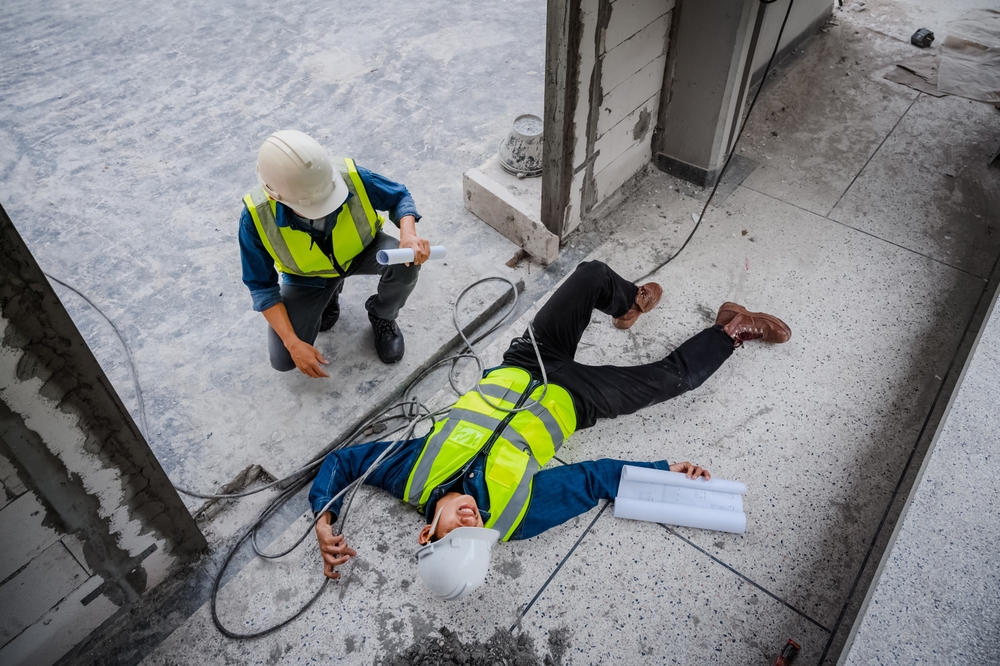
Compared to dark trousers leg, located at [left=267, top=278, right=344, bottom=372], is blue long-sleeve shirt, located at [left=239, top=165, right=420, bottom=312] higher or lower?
higher

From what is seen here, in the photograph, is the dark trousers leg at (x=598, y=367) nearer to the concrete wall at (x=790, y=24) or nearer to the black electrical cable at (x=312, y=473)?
the black electrical cable at (x=312, y=473)

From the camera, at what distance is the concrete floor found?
2.18m

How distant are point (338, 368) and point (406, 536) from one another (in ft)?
2.93

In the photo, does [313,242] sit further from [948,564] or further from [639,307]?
[948,564]

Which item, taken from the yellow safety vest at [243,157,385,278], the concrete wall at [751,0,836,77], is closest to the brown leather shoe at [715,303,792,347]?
the yellow safety vest at [243,157,385,278]

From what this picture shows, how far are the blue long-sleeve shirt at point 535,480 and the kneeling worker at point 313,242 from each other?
0.45 metres

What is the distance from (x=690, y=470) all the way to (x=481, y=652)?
38.9 inches

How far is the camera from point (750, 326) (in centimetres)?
287

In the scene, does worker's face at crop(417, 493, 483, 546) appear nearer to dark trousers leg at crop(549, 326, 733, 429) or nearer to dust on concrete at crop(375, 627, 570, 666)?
Answer: dust on concrete at crop(375, 627, 570, 666)

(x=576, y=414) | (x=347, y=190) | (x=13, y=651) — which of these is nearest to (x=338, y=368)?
(x=347, y=190)

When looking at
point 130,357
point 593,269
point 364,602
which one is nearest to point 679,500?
point 593,269

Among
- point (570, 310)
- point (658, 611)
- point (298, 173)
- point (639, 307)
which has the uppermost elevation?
point (298, 173)

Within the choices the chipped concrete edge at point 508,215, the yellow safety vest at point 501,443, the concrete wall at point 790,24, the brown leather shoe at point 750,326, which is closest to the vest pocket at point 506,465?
the yellow safety vest at point 501,443

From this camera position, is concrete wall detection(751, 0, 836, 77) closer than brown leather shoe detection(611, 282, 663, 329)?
No
